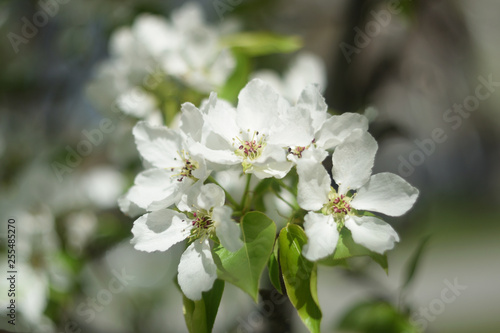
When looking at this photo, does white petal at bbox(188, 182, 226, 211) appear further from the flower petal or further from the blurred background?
the blurred background

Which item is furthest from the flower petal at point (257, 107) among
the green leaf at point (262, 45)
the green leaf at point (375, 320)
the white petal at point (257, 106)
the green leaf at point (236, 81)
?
the green leaf at point (375, 320)

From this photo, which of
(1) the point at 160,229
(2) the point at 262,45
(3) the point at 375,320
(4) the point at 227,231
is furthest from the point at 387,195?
(2) the point at 262,45

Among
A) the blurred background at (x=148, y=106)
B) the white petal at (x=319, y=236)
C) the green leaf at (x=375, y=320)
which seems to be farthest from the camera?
the blurred background at (x=148, y=106)

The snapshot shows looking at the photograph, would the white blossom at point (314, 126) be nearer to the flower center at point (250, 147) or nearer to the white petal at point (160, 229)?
the flower center at point (250, 147)

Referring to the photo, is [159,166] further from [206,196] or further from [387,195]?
[387,195]

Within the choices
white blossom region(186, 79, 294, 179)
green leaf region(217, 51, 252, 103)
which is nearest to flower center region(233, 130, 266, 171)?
white blossom region(186, 79, 294, 179)

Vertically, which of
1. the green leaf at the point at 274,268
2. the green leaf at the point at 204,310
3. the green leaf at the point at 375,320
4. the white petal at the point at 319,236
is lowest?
the green leaf at the point at 375,320
